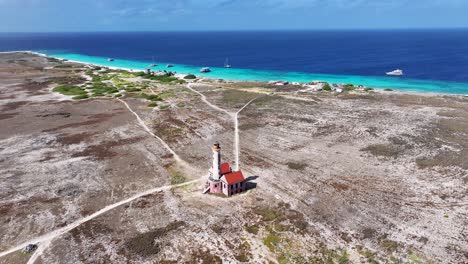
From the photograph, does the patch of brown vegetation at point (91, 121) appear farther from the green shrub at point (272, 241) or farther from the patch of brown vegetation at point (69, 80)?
the green shrub at point (272, 241)

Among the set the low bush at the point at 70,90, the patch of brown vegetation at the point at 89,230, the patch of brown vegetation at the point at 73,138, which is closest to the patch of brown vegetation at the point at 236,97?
the patch of brown vegetation at the point at 73,138

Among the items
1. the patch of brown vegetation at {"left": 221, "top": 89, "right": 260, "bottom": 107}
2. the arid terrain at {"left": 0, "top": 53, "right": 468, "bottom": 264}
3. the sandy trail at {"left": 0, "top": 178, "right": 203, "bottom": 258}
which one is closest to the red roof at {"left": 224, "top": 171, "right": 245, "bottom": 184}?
the arid terrain at {"left": 0, "top": 53, "right": 468, "bottom": 264}

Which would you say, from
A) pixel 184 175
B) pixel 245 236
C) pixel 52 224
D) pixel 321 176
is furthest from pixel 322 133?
pixel 52 224

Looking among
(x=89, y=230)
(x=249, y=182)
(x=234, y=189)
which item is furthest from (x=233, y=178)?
(x=89, y=230)

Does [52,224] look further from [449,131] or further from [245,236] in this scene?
[449,131]

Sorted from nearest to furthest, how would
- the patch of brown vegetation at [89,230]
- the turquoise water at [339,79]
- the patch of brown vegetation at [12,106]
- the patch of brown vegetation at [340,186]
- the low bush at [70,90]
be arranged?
the patch of brown vegetation at [89,230] < the patch of brown vegetation at [340,186] < the patch of brown vegetation at [12,106] < the low bush at [70,90] < the turquoise water at [339,79]
